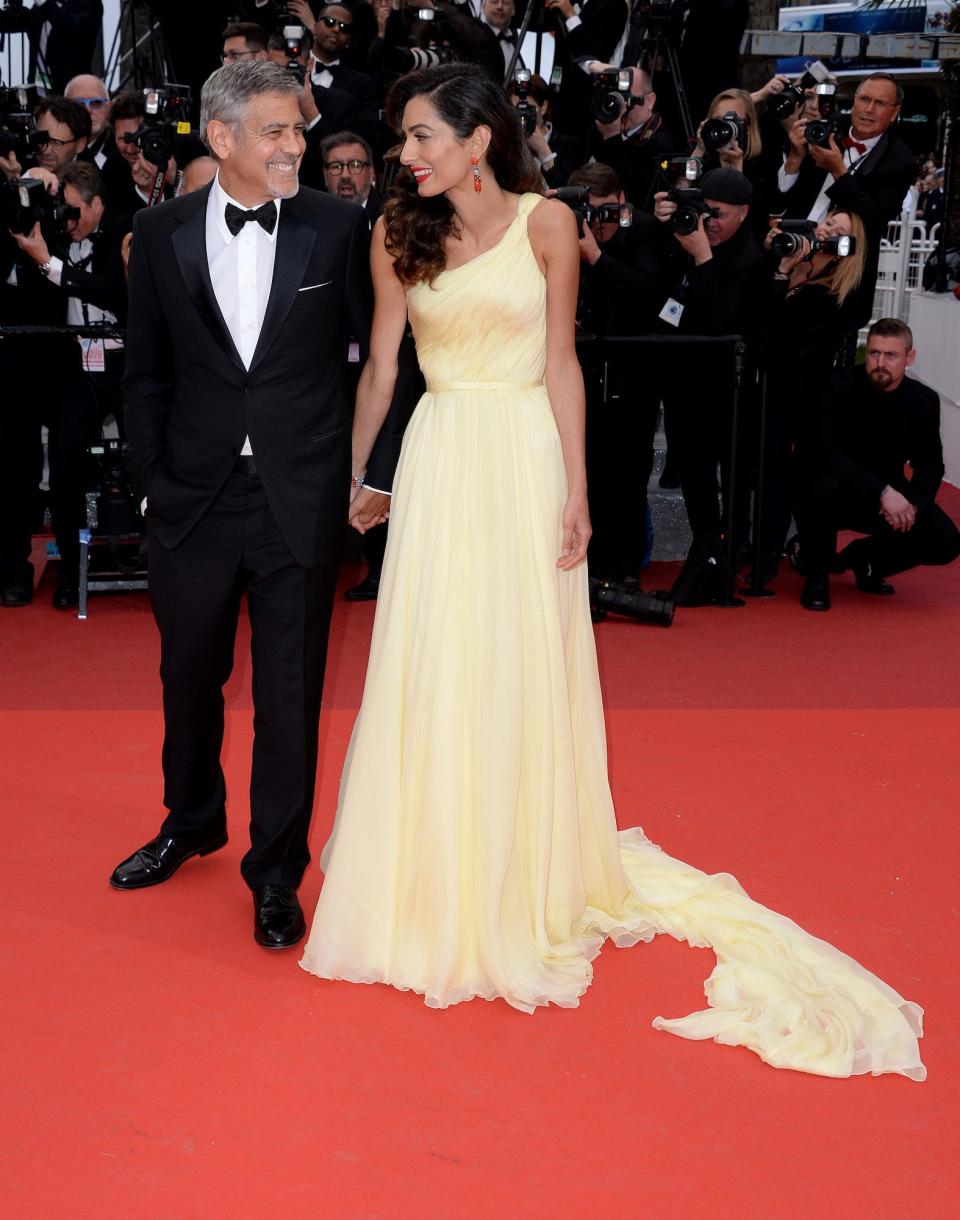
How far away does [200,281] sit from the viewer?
3188mm

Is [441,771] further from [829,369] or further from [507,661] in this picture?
[829,369]

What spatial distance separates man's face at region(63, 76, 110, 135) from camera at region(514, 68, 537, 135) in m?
2.21

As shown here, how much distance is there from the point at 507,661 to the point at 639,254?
12.3 ft

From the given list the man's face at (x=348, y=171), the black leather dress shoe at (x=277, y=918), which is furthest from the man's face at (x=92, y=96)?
the black leather dress shoe at (x=277, y=918)

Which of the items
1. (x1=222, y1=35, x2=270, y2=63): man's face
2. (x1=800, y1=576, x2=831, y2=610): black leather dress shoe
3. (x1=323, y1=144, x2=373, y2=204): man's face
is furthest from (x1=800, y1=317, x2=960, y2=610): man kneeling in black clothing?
(x1=222, y1=35, x2=270, y2=63): man's face

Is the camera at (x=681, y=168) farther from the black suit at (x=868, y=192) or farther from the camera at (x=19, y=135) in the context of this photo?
the camera at (x=19, y=135)

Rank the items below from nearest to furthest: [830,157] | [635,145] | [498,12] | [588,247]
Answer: [588,247]
[830,157]
[635,145]
[498,12]

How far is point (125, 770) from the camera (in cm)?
447

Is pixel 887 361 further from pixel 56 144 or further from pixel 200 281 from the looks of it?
pixel 200 281

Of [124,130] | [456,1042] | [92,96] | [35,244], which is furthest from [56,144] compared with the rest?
[456,1042]

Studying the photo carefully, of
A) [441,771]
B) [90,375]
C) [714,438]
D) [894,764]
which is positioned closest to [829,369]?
[714,438]

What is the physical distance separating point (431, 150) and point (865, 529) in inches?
159

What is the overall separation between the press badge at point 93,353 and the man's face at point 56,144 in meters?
1.23

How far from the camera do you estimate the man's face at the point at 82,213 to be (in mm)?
6262
